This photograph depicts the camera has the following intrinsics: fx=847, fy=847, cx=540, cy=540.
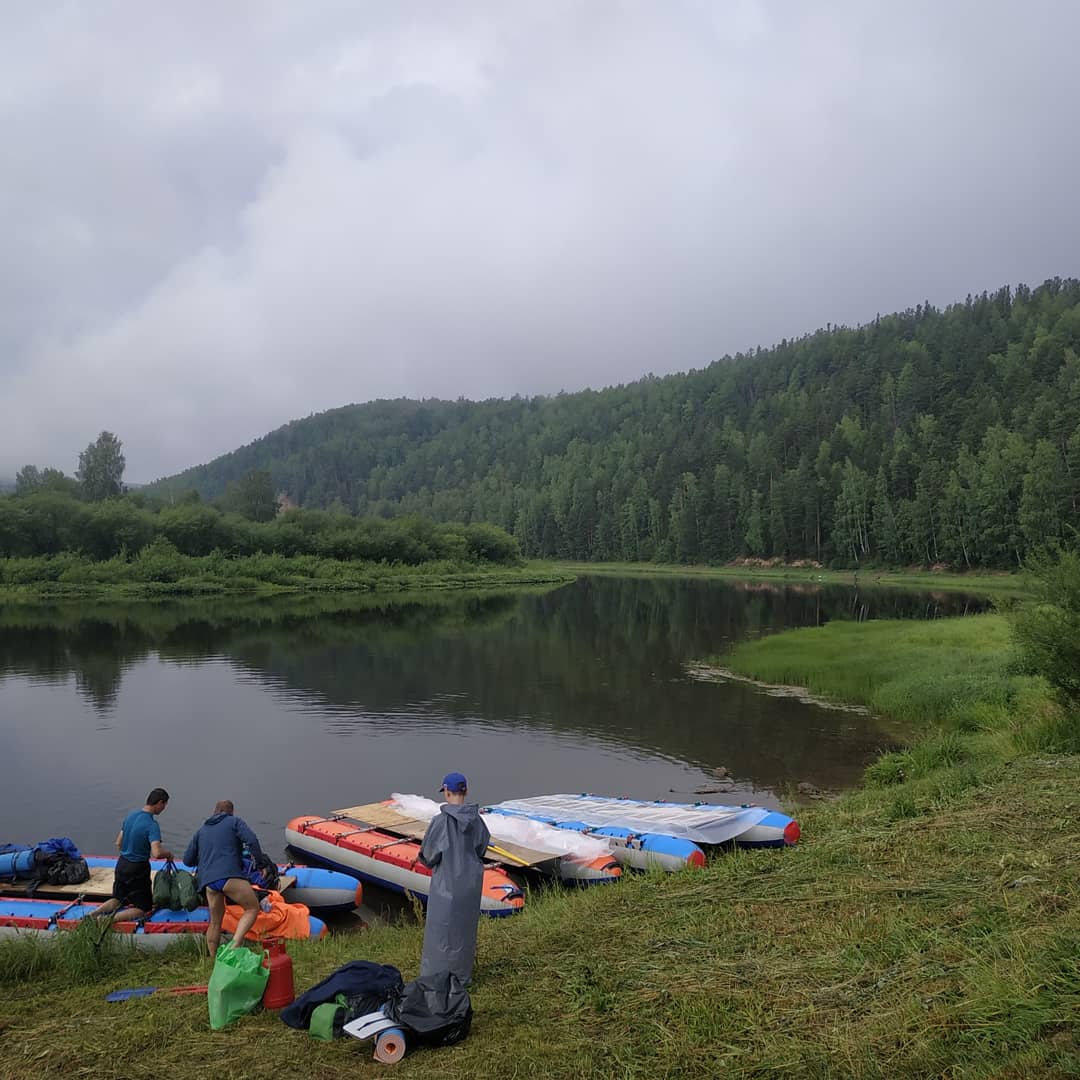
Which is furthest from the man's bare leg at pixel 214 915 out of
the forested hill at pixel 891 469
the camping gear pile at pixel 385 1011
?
the forested hill at pixel 891 469

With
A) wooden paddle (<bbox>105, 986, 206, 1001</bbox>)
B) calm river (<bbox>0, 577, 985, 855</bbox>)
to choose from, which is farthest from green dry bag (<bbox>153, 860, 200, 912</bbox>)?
calm river (<bbox>0, 577, 985, 855</bbox>)

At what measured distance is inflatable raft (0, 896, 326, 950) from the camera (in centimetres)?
1198

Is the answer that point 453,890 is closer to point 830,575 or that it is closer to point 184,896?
point 184,896

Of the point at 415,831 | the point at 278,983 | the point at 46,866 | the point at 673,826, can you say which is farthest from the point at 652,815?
the point at 46,866

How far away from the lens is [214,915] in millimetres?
10938

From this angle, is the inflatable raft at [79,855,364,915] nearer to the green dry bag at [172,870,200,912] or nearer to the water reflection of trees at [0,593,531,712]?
the green dry bag at [172,870,200,912]

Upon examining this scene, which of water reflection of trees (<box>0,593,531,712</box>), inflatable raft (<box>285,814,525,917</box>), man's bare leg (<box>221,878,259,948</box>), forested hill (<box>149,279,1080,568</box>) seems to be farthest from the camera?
forested hill (<box>149,279,1080,568</box>)

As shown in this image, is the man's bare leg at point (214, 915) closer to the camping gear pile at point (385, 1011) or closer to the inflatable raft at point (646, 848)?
the camping gear pile at point (385, 1011)

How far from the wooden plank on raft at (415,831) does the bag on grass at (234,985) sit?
24.7 feet

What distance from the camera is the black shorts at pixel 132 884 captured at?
12305 millimetres

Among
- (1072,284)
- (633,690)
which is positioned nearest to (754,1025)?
(633,690)

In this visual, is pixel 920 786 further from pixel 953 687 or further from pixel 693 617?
pixel 693 617

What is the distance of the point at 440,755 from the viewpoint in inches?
1052

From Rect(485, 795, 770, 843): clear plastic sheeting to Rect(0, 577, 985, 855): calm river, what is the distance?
3519 mm
